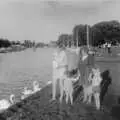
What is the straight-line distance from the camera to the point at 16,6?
3.16 m

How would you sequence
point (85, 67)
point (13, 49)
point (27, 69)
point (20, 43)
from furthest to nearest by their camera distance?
point (27, 69), point (13, 49), point (20, 43), point (85, 67)

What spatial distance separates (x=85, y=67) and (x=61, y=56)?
41cm

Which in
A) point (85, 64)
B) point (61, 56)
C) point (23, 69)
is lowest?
point (23, 69)

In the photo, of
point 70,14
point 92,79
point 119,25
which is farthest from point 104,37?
point 92,79

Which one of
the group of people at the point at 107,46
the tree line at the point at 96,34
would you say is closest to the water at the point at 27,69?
the group of people at the point at 107,46

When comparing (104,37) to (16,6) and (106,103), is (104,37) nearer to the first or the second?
(106,103)

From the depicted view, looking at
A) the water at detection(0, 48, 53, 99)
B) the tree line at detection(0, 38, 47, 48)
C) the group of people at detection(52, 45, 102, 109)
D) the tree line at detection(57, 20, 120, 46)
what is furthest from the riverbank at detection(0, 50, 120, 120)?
the tree line at detection(0, 38, 47, 48)

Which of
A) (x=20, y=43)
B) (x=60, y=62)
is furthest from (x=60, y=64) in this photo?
(x=20, y=43)

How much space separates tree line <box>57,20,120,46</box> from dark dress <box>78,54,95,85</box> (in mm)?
324

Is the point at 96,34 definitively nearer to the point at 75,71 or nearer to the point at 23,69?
the point at 75,71

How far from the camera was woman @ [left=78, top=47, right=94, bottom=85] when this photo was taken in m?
2.76

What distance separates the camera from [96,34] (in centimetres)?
334

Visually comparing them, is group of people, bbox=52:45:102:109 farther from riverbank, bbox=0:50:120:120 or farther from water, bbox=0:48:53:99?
water, bbox=0:48:53:99

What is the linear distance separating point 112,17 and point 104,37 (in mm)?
321
